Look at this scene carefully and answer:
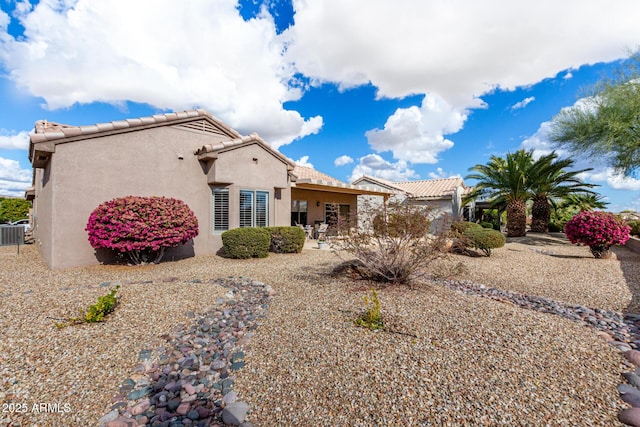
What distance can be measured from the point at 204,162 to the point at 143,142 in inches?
87.9

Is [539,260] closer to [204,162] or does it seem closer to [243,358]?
[243,358]

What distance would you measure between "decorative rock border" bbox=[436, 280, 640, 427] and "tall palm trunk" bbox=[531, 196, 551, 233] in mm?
18942

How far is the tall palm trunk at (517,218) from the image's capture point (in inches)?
827

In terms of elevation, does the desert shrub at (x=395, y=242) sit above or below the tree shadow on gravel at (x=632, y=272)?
above

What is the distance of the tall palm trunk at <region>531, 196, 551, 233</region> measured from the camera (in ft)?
73.6

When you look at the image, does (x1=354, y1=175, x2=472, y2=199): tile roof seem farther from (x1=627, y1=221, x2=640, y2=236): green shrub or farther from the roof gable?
the roof gable

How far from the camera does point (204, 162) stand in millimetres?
12055

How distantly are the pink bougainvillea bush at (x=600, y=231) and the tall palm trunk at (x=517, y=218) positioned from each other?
29.3 ft

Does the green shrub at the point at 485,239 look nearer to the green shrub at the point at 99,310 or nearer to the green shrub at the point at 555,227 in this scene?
the green shrub at the point at 99,310

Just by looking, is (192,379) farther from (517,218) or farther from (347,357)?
(517,218)

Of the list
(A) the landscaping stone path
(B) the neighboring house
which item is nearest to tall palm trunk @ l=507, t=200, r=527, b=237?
(B) the neighboring house

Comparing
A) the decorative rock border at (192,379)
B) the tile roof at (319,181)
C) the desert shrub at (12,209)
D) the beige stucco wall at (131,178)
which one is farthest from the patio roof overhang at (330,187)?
the desert shrub at (12,209)

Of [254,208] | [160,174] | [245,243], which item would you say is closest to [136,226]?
[160,174]

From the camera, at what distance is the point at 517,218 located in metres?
21.1
